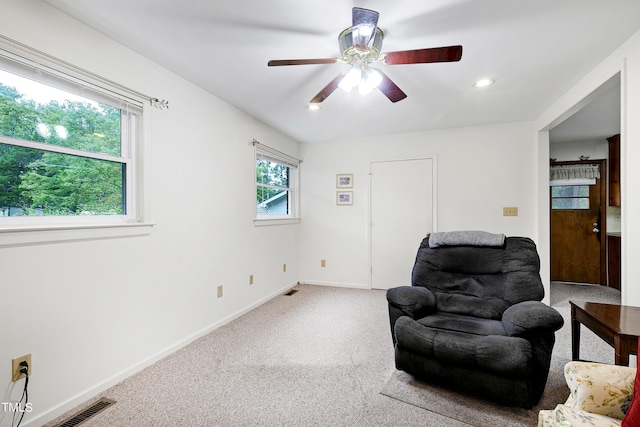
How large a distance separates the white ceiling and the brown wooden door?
2690mm

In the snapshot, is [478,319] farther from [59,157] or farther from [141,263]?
[59,157]

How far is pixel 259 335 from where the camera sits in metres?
2.73

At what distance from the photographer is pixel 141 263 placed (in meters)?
2.18

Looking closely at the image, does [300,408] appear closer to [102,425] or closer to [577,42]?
[102,425]

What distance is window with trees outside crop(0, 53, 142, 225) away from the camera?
1.57 meters

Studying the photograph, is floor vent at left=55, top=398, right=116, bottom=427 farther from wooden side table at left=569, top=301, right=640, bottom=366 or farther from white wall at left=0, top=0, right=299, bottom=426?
wooden side table at left=569, top=301, right=640, bottom=366

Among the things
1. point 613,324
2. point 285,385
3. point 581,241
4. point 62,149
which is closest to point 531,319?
point 613,324

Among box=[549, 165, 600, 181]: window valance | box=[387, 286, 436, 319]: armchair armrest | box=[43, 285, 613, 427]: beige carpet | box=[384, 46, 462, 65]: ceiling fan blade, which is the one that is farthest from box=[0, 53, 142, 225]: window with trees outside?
box=[549, 165, 600, 181]: window valance

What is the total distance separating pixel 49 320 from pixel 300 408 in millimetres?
1493

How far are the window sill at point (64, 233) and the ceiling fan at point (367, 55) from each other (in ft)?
4.84

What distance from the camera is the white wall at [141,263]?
1.58 m

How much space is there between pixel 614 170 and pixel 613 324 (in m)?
4.38

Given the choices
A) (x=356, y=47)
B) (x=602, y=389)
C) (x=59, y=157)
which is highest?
(x=356, y=47)

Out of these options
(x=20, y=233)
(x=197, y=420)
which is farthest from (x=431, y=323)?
(x=20, y=233)
